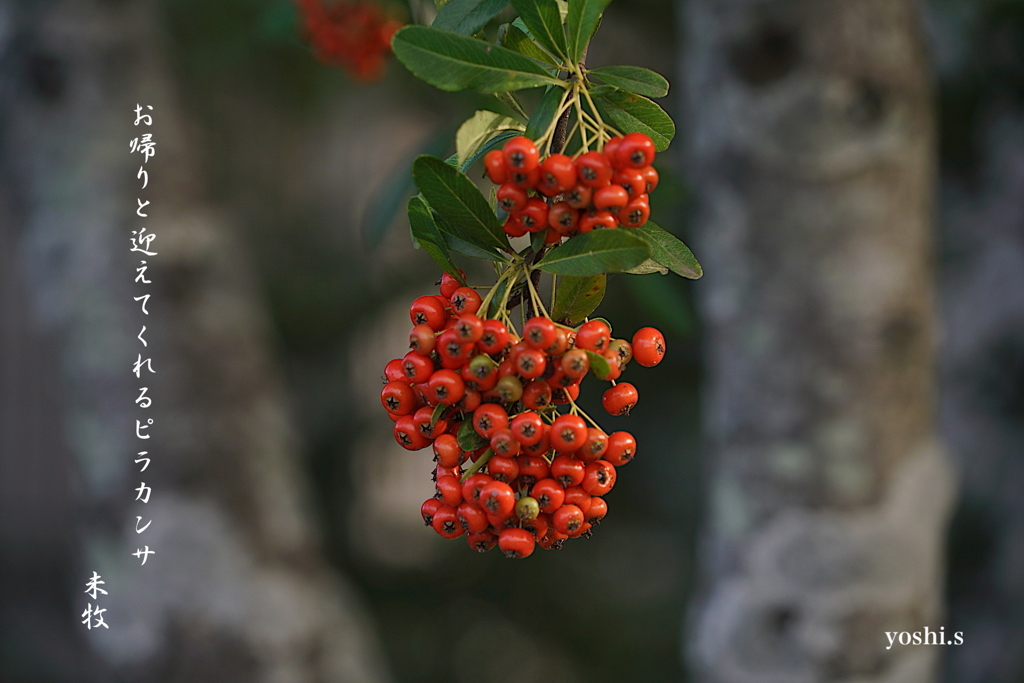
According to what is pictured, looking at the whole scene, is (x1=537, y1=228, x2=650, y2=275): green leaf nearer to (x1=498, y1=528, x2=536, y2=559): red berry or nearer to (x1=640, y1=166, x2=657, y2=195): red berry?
(x1=640, y1=166, x2=657, y2=195): red berry

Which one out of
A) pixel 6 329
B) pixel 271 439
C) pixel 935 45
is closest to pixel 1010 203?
pixel 935 45

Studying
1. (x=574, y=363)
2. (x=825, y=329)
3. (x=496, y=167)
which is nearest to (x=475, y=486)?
(x=574, y=363)

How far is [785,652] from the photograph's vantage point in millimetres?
1219

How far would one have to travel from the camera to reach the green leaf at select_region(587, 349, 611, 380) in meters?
0.49

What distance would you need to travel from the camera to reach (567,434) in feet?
1.69

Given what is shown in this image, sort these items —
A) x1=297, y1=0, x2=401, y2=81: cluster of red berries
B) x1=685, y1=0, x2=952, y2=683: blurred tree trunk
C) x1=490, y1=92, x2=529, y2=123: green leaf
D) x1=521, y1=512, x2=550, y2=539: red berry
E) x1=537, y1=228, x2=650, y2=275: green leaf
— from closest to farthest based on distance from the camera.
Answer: x1=537, y1=228, x2=650, y2=275: green leaf < x1=521, y1=512, x2=550, y2=539: red berry < x1=490, y1=92, x2=529, y2=123: green leaf < x1=685, y1=0, x2=952, y2=683: blurred tree trunk < x1=297, y1=0, x2=401, y2=81: cluster of red berries

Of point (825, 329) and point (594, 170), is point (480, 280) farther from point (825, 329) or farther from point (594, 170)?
A: point (594, 170)

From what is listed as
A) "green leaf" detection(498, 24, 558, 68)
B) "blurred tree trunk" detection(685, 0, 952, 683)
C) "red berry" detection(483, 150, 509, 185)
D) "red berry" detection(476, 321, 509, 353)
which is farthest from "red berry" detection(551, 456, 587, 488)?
"blurred tree trunk" detection(685, 0, 952, 683)

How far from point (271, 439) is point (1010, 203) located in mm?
1966

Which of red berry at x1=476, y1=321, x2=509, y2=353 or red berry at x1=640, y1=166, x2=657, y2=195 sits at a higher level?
red berry at x1=640, y1=166, x2=657, y2=195

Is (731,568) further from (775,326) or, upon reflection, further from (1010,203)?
(1010,203)

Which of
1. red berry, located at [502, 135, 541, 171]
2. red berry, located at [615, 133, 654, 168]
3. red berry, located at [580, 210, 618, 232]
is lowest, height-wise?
red berry, located at [580, 210, 618, 232]

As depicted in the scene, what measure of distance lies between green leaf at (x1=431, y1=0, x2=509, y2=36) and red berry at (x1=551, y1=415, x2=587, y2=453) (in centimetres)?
29

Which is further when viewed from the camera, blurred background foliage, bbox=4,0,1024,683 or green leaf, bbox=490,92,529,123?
blurred background foliage, bbox=4,0,1024,683
